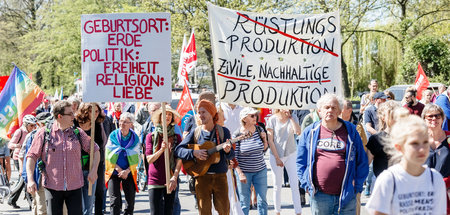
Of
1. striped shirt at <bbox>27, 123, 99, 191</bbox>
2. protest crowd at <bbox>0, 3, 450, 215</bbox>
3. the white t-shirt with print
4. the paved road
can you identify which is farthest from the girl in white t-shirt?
the paved road

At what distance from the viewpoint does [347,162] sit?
220 inches

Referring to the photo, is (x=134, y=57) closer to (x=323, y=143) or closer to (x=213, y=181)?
(x=213, y=181)

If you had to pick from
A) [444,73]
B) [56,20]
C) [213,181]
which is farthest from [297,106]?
[56,20]

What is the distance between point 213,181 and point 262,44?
1820 millimetres

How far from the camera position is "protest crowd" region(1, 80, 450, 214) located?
3.84m

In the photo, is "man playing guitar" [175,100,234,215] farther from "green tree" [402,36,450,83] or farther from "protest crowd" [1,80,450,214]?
"green tree" [402,36,450,83]

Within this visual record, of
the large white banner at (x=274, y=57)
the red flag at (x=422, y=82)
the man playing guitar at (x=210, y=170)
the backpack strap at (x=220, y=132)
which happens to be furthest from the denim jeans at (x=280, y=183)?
the red flag at (x=422, y=82)

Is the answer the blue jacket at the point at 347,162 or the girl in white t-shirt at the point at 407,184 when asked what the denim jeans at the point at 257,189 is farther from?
the girl in white t-shirt at the point at 407,184

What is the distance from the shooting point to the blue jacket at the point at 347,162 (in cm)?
556

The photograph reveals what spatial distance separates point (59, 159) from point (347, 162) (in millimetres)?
2941

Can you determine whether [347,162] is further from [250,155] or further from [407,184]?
[250,155]

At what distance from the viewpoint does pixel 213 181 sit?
22.1ft

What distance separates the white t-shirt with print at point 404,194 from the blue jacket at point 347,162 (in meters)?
1.68

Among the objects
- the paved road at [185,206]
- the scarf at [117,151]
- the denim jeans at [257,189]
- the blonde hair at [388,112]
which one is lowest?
the paved road at [185,206]
